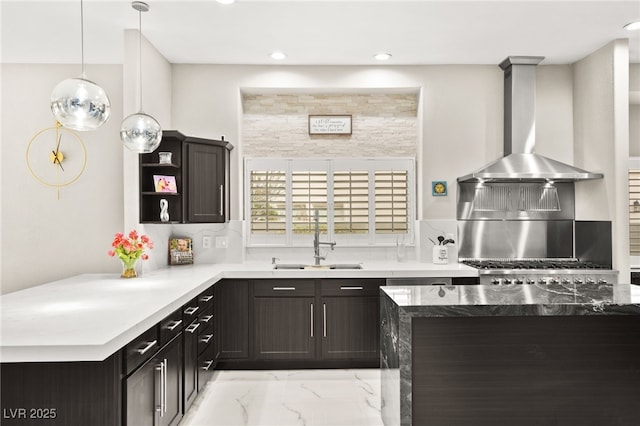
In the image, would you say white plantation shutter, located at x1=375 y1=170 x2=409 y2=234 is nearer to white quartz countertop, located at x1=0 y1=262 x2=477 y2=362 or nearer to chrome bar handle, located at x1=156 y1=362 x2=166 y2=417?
white quartz countertop, located at x1=0 y1=262 x2=477 y2=362

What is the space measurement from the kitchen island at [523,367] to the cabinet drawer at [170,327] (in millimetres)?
1325

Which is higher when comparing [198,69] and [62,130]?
[198,69]

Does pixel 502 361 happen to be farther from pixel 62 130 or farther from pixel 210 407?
pixel 62 130

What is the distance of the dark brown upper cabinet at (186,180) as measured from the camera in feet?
12.5

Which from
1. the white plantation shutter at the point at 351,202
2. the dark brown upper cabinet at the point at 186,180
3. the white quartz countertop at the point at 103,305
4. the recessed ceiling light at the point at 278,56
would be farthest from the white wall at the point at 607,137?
the dark brown upper cabinet at the point at 186,180

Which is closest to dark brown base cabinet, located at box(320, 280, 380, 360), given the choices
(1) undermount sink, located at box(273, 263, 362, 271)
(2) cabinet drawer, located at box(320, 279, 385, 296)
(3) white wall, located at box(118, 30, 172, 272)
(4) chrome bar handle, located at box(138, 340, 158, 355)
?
(2) cabinet drawer, located at box(320, 279, 385, 296)

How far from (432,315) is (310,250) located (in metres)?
2.56

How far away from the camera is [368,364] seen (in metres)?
4.04

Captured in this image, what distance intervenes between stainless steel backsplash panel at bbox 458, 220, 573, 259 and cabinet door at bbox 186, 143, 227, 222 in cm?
250

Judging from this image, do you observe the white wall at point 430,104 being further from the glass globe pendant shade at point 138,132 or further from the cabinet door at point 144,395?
the cabinet door at point 144,395

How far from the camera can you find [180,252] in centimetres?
432

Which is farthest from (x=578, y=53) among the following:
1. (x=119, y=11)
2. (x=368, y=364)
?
(x=119, y=11)

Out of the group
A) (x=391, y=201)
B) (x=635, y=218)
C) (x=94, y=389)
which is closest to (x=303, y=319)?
(x=391, y=201)

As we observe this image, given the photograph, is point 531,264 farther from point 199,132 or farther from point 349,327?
point 199,132
